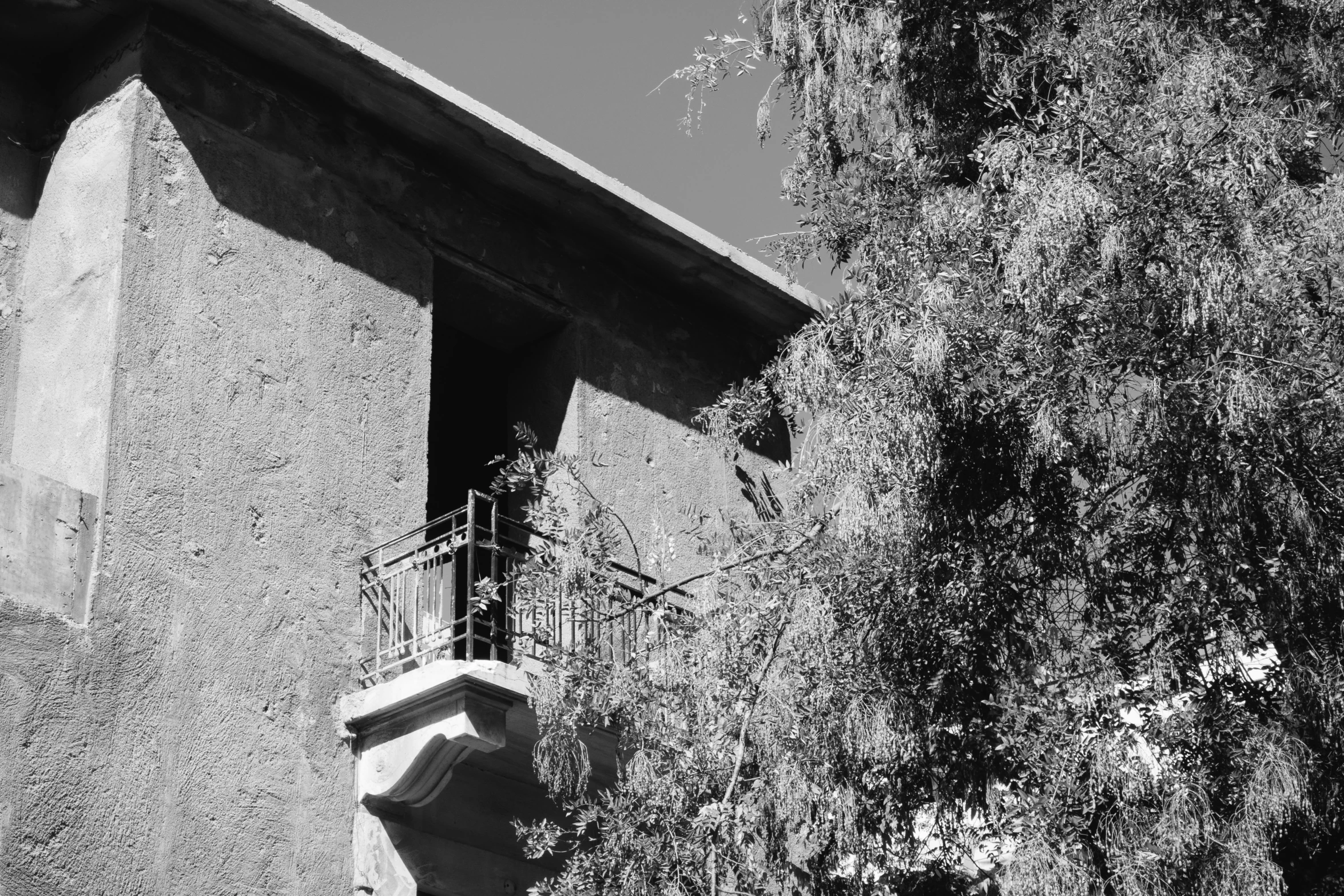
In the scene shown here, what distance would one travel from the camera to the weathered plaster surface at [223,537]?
6992mm

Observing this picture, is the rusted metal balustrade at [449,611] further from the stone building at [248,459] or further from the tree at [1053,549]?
the tree at [1053,549]

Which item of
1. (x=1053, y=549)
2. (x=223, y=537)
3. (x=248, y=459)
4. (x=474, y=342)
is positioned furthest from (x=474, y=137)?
(x=1053, y=549)

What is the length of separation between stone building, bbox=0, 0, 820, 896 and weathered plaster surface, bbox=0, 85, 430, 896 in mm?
14

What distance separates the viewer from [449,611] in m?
9.02

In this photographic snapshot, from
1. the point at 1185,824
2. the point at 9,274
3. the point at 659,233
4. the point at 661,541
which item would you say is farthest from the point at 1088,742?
the point at 9,274

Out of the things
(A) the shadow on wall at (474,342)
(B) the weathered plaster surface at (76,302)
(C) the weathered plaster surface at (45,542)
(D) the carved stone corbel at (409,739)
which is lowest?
(D) the carved stone corbel at (409,739)

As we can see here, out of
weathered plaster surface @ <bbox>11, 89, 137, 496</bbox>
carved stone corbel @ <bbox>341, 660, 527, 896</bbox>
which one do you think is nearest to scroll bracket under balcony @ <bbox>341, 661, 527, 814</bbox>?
carved stone corbel @ <bbox>341, 660, 527, 896</bbox>

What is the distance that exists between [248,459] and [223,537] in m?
0.47

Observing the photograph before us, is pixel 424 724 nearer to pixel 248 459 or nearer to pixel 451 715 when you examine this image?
pixel 451 715

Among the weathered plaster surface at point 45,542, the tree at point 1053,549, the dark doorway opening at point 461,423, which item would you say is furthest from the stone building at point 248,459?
the dark doorway opening at point 461,423

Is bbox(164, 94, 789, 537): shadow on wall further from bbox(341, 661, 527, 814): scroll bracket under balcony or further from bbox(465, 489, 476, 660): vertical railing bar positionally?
bbox(341, 661, 527, 814): scroll bracket under balcony

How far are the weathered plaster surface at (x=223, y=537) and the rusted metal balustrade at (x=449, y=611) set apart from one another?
0.16 metres

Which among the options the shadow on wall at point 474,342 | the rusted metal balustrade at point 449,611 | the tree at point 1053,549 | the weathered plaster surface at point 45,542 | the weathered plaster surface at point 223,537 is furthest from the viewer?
the shadow on wall at point 474,342

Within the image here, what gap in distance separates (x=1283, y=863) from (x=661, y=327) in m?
5.85
